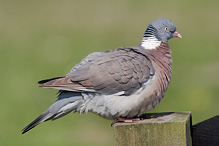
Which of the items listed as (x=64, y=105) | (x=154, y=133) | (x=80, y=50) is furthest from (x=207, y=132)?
(x=80, y=50)

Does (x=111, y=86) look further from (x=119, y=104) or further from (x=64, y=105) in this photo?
(x=64, y=105)

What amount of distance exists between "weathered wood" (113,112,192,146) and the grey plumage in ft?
2.53

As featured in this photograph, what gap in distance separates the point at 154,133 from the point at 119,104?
0.88 m

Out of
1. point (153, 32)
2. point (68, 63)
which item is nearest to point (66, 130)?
point (68, 63)

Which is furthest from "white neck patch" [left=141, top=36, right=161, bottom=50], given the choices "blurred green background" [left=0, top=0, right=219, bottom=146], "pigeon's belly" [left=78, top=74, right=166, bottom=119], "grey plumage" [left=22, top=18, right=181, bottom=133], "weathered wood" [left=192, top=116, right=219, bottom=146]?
"blurred green background" [left=0, top=0, right=219, bottom=146]

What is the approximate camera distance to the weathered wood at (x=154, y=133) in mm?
3316

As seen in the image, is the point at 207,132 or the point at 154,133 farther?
the point at 207,132

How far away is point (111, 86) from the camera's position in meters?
4.23

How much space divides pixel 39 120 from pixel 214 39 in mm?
7152

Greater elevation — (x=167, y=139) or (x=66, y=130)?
(x=167, y=139)

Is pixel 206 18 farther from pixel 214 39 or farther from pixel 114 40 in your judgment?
pixel 114 40

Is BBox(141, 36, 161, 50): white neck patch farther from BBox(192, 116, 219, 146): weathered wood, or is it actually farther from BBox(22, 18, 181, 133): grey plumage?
BBox(192, 116, 219, 146): weathered wood

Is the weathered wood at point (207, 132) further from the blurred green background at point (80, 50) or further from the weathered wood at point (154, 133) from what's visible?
the blurred green background at point (80, 50)

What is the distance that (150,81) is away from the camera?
4336mm
